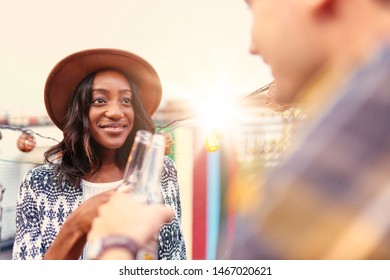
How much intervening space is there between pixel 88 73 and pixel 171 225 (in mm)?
603

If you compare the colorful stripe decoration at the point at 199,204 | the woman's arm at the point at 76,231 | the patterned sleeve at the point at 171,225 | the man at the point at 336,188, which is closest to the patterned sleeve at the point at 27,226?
the woman's arm at the point at 76,231

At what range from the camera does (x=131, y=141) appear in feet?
5.34

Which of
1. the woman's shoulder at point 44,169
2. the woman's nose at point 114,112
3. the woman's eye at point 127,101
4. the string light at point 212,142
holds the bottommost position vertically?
the woman's shoulder at point 44,169

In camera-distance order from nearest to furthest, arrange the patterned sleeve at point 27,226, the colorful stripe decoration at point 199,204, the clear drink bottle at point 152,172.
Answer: the clear drink bottle at point 152,172, the patterned sleeve at point 27,226, the colorful stripe decoration at point 199,204

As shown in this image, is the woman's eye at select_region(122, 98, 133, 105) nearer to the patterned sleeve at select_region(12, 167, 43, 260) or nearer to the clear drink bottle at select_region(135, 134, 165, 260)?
the patterned sleeve at select_region(12, 167, 43, 260)

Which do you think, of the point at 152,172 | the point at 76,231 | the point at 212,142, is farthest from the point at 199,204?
the point at 152,172

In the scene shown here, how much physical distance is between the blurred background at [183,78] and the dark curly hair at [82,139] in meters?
0.06

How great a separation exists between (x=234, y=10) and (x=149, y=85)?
407 millimetres

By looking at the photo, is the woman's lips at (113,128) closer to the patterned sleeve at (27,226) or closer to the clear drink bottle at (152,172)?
the patterned sleeve at (27,226)

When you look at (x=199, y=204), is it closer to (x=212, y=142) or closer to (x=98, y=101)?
(x=212, y=142)

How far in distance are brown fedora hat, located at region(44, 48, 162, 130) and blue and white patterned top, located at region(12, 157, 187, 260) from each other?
210 millimetres

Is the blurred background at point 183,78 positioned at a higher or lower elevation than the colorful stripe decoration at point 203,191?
higher

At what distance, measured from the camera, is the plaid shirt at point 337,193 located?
47 cm

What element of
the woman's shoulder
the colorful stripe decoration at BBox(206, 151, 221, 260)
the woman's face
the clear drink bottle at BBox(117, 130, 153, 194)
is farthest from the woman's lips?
the clear drink bottle at BBox(117, 130, 153, 194)
